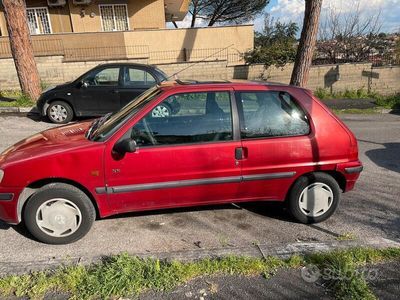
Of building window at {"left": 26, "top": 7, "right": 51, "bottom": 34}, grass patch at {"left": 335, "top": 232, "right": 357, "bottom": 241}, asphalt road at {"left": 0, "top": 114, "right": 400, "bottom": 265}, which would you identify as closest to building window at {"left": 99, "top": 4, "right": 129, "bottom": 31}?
building window at {"left": 26, "top": 7, "right": 51, "bottom": 34}

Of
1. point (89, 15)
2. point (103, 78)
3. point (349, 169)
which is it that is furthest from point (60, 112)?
point (89, 15)

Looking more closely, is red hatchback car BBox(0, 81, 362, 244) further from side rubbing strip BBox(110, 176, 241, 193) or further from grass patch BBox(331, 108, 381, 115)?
grass patch BBox(331, 108, 381, 115)

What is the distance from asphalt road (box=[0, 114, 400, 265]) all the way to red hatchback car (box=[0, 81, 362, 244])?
181mm

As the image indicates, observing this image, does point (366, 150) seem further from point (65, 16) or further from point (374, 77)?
point (65, 16)

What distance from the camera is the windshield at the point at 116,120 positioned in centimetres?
335

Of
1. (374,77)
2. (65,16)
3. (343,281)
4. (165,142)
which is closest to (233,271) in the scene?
(343,281)

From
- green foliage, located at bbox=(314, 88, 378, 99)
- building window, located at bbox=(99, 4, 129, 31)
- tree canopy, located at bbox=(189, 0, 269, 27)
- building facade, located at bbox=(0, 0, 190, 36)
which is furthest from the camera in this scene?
tree canopy, located at bbox=(189, 0, 269, 27)

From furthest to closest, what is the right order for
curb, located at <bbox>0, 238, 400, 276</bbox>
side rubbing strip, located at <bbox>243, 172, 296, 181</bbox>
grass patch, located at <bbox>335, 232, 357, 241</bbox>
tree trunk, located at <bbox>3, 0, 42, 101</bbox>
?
tree trunk, located at <bbox>3, 0, 42, 101</bbox> → side rubbing strip, located at <bbox>243, 172, 296, 181</bbox> → grass patch, located at <bbox>335, 232, 357, 241</bbox> → curb, located at <bbox>0, 238, 400, 276</bbox>

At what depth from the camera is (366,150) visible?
666 centimetres

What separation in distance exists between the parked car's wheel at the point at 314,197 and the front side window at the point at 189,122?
993 mm

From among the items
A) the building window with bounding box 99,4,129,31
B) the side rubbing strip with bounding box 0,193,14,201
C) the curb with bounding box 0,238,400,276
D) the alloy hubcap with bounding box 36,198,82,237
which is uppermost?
the building window with bounding box 99,4,129,31

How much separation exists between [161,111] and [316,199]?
1.96 m

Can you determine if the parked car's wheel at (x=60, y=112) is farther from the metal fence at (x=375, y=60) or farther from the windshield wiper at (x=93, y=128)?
the metal fence at (x=375, y=60)

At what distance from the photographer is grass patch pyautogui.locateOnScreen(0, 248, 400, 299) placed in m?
2.67
